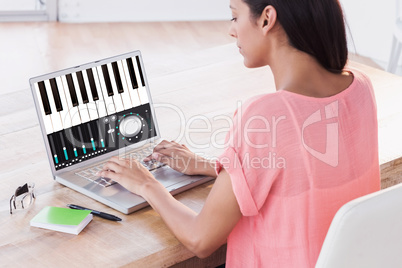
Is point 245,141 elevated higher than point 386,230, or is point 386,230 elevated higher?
point 245,141

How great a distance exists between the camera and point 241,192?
4.32 ft

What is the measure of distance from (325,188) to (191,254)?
0.33 metres

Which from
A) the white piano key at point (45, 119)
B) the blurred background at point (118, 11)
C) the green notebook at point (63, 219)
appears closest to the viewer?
the green notebook at point (63, 219)

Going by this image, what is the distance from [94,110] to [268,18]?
24.0 inches

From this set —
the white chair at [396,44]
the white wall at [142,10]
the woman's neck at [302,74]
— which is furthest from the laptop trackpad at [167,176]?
the white wall at [142,10]

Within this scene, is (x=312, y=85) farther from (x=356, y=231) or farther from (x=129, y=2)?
(x=129, y=2)

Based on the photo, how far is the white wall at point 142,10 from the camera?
523 cm

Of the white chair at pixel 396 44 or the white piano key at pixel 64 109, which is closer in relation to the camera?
the white piano key at pixel 64 109

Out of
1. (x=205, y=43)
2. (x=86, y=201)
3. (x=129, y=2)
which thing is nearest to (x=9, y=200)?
(x=86, y=201)

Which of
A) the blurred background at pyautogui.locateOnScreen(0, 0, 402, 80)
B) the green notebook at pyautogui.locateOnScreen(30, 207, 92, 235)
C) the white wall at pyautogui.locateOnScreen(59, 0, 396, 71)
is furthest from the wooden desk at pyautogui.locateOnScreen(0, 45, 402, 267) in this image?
the blurred background at pyautogui.locateOnScreen(0, 0, 402, 80)

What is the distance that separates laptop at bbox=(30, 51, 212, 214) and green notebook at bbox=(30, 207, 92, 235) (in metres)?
0.09

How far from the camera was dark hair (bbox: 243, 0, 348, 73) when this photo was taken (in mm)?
1328

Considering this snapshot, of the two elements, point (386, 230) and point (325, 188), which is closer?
point (386, 230)

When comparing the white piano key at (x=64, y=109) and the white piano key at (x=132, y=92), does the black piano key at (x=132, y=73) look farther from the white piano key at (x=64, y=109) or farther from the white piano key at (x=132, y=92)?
the white piano key at (x=64, y=109)
